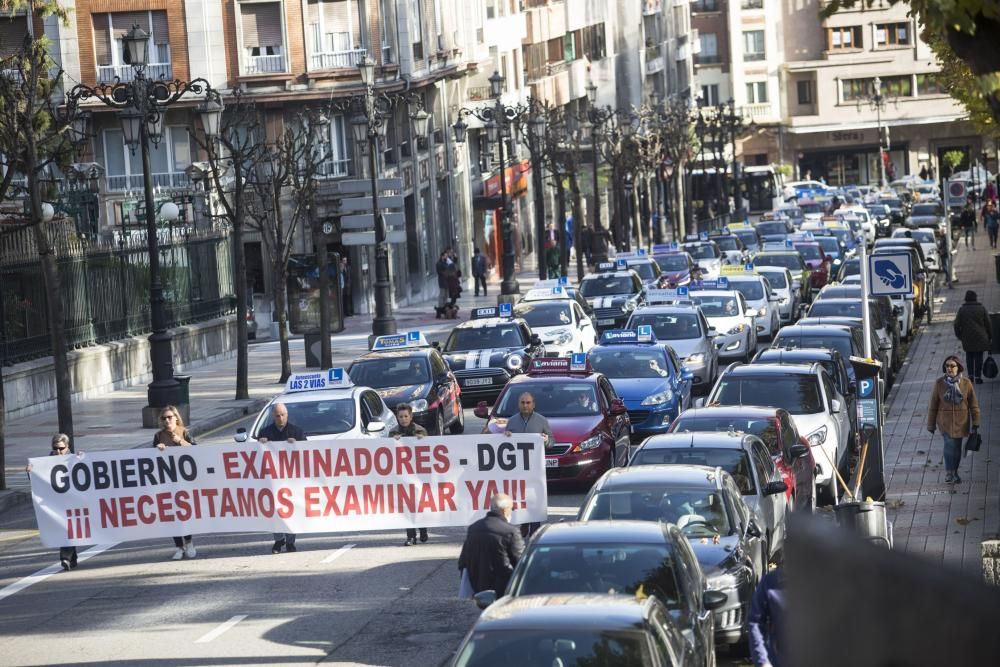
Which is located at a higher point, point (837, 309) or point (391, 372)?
point (837, 309)

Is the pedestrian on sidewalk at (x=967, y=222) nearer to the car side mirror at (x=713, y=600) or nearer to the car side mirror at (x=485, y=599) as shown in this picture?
the car side mirror at (x=713, y=600)

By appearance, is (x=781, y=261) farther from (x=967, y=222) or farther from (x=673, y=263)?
(x=967, y=222)

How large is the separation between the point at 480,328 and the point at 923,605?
2985 cm

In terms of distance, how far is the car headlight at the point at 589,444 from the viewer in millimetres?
20812

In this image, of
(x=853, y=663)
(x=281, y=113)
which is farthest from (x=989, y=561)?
(x=281, y=113)

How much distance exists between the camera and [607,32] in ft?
318

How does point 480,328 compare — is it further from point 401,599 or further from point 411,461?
point 401,599

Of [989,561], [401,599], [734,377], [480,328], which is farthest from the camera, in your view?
[480,328]

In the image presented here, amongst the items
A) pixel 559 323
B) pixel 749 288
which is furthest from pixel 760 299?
pixel 559 323

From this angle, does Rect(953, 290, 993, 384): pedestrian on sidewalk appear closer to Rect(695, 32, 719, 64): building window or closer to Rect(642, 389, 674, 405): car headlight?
Rect(642, 389, 674, 405): car headlight

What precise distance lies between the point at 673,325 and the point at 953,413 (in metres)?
11.4

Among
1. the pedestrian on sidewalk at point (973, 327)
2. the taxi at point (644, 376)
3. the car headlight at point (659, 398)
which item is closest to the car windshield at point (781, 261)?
the pedestrian on sidewalk at point (973, 327)

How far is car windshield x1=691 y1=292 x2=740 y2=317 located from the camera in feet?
116

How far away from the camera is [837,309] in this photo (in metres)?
33.2
